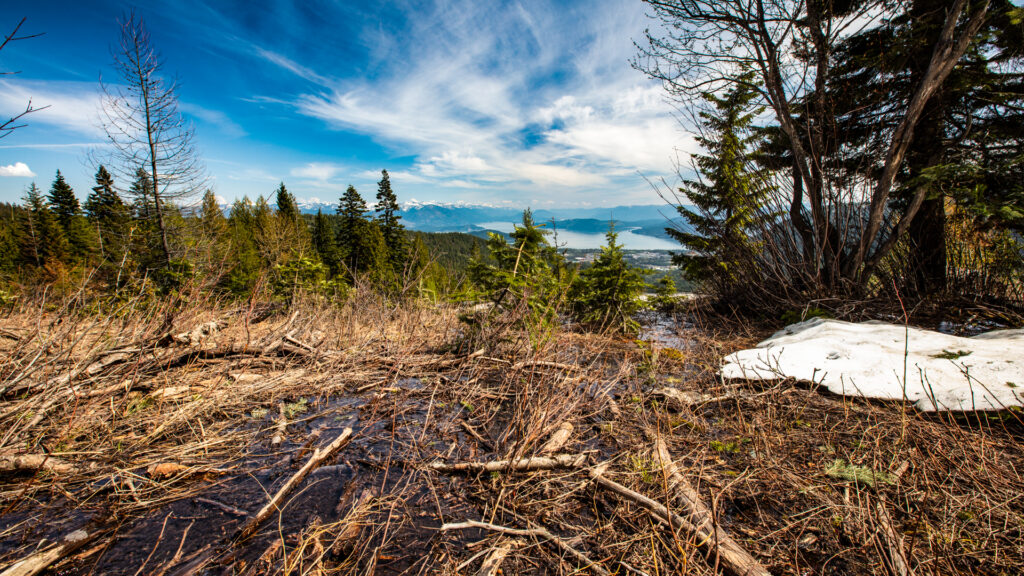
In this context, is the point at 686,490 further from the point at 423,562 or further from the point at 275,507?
the point at 275,507

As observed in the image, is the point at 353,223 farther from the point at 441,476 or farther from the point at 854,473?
the point at 854,473

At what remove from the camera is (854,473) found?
2.01 m

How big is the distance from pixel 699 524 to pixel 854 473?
114 cm

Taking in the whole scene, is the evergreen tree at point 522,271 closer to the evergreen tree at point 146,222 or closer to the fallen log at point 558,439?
the fallen log at point 558,439

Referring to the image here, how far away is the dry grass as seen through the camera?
5.25 ft

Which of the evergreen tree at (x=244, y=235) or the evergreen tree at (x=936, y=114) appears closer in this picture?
the evergreen tree at (x=936, y=114)

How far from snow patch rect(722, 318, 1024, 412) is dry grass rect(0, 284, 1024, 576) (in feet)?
0.62

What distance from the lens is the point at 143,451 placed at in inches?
87.8

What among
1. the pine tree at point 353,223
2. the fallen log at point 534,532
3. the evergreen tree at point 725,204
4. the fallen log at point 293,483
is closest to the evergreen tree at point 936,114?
the evergreen tree at point 725,204

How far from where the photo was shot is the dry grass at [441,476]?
5.25 ft

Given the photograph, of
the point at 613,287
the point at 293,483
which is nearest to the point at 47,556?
the point at 293,483

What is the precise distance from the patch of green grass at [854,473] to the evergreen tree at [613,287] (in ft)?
13.6

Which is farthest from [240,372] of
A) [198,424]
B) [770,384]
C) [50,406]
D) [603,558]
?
[770,384]

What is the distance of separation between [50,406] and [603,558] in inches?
144
